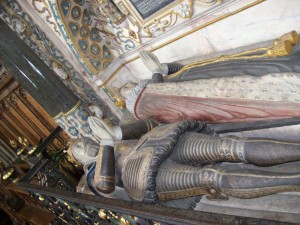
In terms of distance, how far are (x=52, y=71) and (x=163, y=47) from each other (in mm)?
1408

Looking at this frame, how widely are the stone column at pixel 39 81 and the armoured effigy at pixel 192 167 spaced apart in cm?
154

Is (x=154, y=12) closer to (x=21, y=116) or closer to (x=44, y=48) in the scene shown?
(x=44, y=48)

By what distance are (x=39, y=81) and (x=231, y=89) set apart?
2.58 metres

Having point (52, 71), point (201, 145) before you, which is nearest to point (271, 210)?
point (201, 145)

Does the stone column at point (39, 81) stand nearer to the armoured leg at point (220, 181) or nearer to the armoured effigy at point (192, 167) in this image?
the armoured effigy at point (192, 167)

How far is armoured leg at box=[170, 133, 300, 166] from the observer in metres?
1.78

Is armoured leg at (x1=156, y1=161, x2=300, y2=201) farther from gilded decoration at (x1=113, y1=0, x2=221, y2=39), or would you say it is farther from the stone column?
the stone column

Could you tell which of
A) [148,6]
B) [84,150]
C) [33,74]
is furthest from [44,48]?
[84,150]

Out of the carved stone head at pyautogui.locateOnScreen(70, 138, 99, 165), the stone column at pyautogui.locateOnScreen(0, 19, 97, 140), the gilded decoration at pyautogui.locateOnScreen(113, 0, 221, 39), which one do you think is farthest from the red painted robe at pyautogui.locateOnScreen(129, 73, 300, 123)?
the stone column at pyautogui.locateOnScreen(0, 19, 97, 140)

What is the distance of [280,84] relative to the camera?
1.89 meters

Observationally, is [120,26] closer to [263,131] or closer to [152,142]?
[152,142]

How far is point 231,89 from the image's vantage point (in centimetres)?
213

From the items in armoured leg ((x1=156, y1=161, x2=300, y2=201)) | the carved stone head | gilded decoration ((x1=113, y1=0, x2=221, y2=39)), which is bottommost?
armoured leg ((x1=156, y1=161, x2=300, y2=201))

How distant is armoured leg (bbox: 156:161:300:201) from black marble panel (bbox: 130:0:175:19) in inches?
74.1
